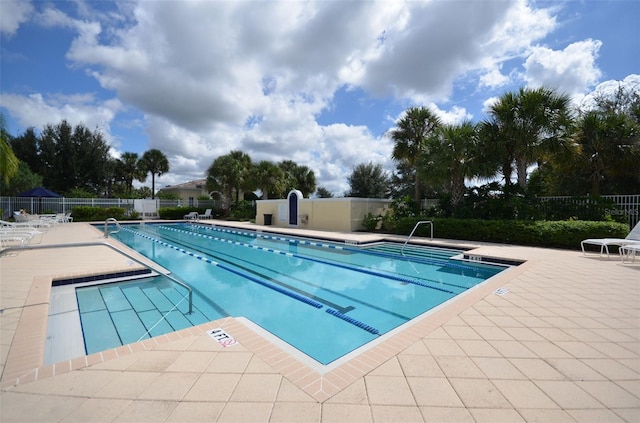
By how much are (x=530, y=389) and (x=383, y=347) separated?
3.85ft

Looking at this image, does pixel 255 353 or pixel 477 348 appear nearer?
pixel 255 353

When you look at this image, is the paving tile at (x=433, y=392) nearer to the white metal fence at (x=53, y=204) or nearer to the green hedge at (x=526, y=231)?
the green hedge at (x=526, y=231)

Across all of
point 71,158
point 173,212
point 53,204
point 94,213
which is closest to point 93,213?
point 94,213

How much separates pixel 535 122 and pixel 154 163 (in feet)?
102

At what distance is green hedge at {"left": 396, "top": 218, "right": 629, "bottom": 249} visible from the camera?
9602 mm

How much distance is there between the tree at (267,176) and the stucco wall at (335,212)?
6.51 metres

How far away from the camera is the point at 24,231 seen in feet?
26.7

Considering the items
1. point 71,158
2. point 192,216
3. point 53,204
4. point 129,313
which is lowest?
point 129,313

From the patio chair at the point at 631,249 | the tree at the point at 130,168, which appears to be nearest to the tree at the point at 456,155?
the patio chair at the point at 631,249

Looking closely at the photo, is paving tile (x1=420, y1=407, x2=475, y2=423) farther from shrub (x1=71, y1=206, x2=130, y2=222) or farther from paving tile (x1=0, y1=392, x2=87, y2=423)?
shrub (x1=71, y1=206, x2=130, y2=222)

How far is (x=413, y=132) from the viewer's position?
1666 cm

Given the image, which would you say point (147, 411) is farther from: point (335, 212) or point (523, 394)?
point (335, 212)

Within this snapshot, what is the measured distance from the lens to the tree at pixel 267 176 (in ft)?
83.0

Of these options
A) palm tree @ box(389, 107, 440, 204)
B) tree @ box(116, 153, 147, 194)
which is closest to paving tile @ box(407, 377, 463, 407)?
palm tree @ box(389, 107, 440, 204)
